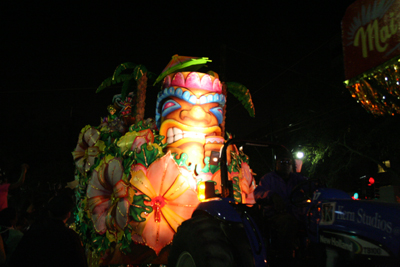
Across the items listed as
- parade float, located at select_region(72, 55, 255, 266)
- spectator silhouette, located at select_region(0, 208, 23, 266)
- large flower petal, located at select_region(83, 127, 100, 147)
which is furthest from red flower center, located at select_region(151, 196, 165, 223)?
large flower petal, located at select_region(83, 127, 100, 147)

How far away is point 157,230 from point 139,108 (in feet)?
14.8

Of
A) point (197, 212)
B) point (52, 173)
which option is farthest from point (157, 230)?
point (52, 173)

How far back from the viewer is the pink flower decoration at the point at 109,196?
6.28m

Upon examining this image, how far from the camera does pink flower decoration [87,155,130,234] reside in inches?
247

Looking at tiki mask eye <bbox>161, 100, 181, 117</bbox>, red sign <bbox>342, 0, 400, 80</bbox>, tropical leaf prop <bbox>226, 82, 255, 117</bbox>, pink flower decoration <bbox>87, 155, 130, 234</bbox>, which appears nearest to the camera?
red sign <bbox>342, 0, 400, 80</bbox>

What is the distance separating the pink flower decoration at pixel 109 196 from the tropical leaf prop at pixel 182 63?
267 cm

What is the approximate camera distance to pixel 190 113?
7855 mm

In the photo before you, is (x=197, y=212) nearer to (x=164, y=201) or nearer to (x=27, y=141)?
(x=164, y=201)

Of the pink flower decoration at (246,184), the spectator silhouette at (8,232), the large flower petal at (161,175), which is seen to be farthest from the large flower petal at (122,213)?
the pink flower decoration at (246,184)

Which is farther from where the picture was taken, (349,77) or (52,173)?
(52,173)

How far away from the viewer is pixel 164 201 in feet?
21.5

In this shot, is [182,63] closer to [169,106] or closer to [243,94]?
[169,106]

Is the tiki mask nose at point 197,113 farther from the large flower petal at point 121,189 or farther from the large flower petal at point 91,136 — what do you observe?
the large flower petal at point 91,136

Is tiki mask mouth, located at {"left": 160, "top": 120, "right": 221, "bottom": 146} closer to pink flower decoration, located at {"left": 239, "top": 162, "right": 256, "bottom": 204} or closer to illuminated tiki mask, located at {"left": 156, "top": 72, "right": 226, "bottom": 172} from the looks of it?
illuminated tiki mask, located at {"left": 156, "top": 72, "right": 226, "bottom": 172}
